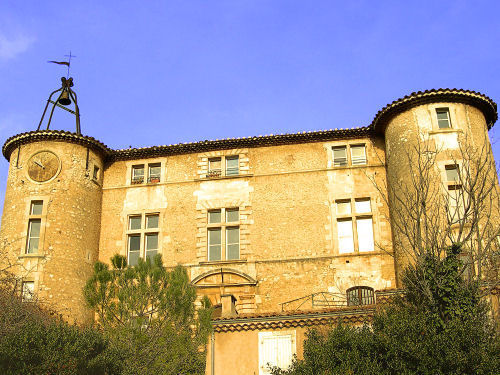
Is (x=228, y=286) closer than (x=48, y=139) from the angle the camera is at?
Yes

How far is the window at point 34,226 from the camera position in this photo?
24.0 meters

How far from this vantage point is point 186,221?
1002 inches

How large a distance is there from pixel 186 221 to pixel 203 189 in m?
1.50

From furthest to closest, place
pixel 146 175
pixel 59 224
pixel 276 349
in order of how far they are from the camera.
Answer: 1. pixel 146 175
2. pixel 59 224
3. pixel 276 349

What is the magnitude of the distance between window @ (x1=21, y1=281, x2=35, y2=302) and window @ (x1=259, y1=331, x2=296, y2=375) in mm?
9181

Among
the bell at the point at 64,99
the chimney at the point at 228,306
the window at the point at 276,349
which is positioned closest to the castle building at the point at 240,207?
the chimney at the point at 228,306

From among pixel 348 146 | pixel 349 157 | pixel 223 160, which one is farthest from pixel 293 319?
pixel 223 160

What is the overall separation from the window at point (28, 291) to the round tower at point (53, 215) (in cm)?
4

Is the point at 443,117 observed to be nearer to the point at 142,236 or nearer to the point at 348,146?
the point at 348,146

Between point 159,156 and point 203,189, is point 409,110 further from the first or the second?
point 159,156

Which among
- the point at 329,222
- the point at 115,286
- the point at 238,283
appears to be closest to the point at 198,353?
the point at 115,286

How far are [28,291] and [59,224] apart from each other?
300 cm

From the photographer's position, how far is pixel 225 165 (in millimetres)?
26406

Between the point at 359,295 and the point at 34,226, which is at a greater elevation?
the point at 34,226
